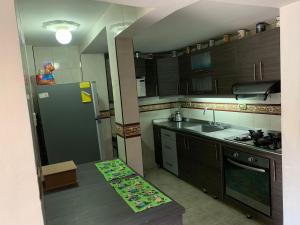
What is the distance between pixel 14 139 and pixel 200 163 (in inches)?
106

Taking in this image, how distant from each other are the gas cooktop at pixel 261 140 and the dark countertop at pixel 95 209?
1407mm

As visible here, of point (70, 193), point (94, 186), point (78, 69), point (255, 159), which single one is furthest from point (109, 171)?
point (78, 69)

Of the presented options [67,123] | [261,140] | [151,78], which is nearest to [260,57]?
[261,140]

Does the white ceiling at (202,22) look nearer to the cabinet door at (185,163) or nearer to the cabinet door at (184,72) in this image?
the cabinet door at (184,72)

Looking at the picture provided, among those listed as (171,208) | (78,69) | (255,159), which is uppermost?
(78,69)

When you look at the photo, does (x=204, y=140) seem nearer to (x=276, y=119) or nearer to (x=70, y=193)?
(x=276, y=119)

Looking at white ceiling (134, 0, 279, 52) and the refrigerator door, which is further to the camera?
the refrigerator door

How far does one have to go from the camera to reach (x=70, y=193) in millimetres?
1466

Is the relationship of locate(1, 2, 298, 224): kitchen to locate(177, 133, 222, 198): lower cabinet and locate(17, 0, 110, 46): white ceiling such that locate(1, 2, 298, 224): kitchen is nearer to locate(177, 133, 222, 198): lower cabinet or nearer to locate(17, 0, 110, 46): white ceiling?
locate(177, 133, 222, 198): lower cabinet

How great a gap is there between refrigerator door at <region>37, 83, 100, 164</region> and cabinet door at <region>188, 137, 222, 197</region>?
55.1 inches

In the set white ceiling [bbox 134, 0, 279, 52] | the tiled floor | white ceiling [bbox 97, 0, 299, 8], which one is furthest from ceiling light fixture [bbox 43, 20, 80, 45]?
the tiled floor

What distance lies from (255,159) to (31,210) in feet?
6.94

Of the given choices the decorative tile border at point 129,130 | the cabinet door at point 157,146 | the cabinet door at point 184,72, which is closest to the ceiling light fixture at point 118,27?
the decorative tile border at point 129,130

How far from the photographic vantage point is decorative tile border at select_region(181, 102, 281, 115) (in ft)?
8.57
